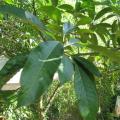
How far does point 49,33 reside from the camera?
0.65 metres

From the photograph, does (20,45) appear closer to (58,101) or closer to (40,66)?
(40,66)

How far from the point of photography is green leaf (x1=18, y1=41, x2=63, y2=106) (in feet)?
1.55

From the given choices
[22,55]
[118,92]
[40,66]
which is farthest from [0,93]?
[118,92]

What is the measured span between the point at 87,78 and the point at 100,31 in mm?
396

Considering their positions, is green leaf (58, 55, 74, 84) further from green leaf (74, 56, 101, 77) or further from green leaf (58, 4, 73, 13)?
green leaf (58, 4, 73, 13)

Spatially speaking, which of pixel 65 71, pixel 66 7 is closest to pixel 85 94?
pixel 65 71

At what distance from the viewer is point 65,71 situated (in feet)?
1.73

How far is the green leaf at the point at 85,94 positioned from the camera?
53 centimetres

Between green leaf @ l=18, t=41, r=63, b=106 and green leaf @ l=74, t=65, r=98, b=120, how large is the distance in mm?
55

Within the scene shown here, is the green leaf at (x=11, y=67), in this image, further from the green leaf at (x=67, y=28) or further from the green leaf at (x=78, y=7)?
the green leaf at (x=78, y=7)

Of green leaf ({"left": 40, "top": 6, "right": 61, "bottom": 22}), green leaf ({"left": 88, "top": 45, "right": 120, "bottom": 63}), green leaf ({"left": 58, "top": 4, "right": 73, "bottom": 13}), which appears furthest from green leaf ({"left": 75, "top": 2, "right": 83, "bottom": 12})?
green leaf ({"left": 88, "top": 45, "right": 120, "bottom": 63})

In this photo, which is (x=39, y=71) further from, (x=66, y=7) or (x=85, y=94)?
(x=66, y=7)

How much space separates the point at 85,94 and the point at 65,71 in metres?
0.05

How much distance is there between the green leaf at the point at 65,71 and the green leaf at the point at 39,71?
1cm
